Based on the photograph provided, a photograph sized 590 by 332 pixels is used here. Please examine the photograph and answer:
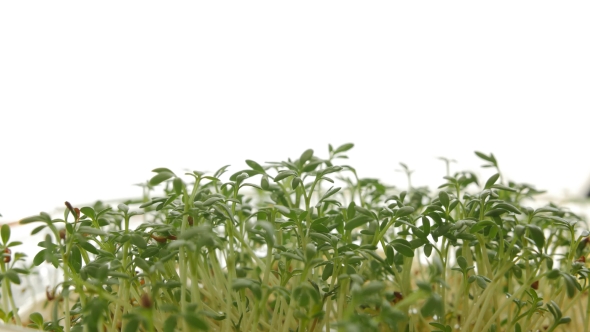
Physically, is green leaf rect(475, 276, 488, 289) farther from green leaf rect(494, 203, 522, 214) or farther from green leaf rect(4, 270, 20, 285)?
green leaf rect(4, 270, 20, 285)

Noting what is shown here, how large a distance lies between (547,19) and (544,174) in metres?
0.92

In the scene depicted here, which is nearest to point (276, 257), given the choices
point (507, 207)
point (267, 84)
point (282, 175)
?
point (282, 175)

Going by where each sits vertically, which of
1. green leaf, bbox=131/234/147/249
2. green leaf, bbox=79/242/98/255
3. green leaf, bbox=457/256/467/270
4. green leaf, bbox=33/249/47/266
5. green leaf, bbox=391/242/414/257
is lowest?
green leaf, bbox=457/256/467/270

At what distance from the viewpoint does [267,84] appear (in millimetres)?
2354

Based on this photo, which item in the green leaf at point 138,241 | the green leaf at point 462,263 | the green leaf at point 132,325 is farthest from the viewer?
the green leaf at point 462,263

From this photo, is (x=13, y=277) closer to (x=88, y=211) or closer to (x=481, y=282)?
(x=88, y=211)

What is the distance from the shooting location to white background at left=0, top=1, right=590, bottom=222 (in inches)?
82.6

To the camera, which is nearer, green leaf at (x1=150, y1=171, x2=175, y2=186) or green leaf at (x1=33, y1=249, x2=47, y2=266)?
green leaf at (x1=150, y1=171, x2=175, y2=186)

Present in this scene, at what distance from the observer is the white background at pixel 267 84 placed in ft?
6.88

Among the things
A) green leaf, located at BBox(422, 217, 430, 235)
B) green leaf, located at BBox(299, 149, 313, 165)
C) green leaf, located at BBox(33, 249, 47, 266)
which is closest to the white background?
green leaf, located at BBox(33, 249, 47, 266)

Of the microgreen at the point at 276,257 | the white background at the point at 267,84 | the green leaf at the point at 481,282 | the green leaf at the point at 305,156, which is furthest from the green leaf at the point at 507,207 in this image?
the white background at the point at 267,84

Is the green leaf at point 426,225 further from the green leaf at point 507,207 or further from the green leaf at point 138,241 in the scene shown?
the green leaf at point 138,241

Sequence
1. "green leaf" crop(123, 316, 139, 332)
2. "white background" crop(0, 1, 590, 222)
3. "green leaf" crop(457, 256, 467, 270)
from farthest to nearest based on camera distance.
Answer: "white background" crop(0, 1, 590, 222), "green leaf" crop(457, 256, 467, 270), "green leaf" crop(123, 316, 139, 332)

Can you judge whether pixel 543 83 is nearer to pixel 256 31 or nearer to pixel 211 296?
pixel 256 31
